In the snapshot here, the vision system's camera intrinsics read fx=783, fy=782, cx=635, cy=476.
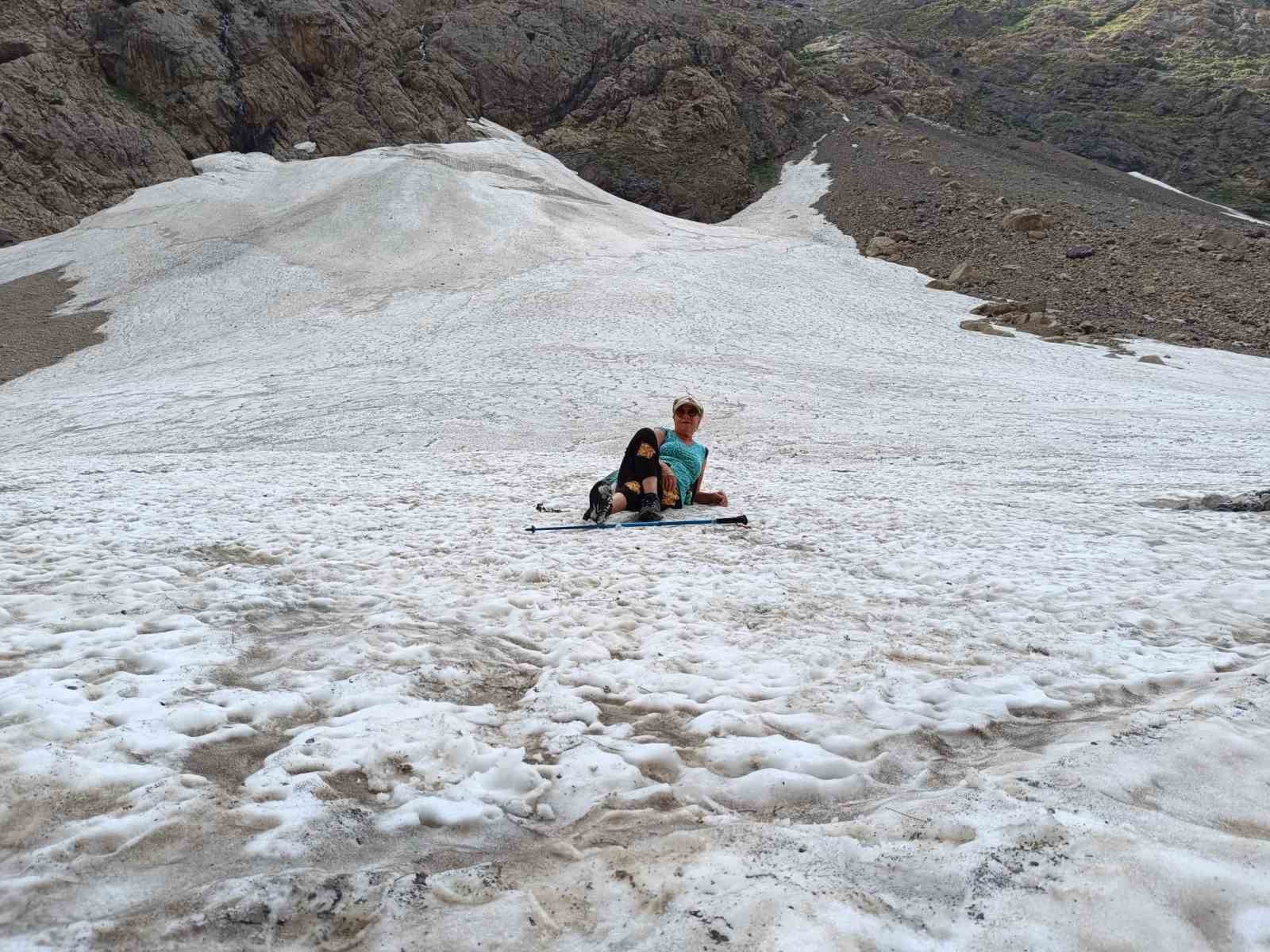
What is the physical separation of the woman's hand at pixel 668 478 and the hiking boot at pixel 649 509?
357 mm

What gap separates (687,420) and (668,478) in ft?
2.13

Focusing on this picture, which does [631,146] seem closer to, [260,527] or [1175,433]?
[1175,433]

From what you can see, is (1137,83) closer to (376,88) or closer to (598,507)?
(376,88)

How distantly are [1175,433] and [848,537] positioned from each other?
29.5 feet

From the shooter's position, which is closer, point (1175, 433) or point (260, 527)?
point (260, 527)

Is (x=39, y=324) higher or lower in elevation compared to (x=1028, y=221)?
lower

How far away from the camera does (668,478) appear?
26.5 ft

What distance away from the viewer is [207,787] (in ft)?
9.86

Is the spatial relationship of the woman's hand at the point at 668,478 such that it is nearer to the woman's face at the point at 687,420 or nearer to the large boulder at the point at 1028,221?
the woman's face at the point at 687,420

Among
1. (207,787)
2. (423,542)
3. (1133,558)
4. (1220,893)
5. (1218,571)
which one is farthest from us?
(423,542)

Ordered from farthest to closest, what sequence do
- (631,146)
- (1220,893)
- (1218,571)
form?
(631,146)
(1218,571)
(1220,893)

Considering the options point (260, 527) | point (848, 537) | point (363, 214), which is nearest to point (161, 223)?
point (363, 214)

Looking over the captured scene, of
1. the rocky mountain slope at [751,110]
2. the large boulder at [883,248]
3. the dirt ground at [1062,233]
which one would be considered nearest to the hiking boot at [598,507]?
the dirt ground at [1062,233]

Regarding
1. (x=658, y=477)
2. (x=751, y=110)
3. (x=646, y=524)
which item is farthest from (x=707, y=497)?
(x=751, y=110)
